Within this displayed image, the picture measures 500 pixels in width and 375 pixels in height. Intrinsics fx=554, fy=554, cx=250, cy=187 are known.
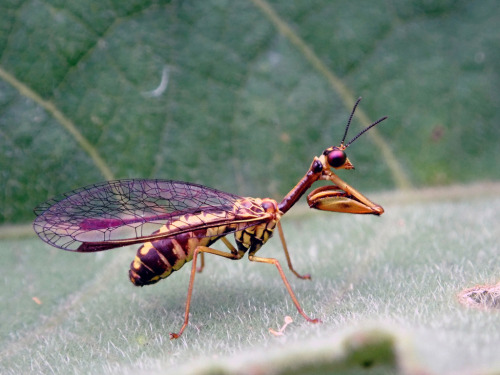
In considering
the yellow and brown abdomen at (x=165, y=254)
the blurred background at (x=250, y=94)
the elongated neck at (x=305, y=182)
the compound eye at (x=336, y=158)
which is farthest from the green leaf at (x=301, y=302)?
the compound eye at (x=336, y=158)

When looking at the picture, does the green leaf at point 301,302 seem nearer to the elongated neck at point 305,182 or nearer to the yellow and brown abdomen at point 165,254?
the yellow and brown abdomen at point 165,254

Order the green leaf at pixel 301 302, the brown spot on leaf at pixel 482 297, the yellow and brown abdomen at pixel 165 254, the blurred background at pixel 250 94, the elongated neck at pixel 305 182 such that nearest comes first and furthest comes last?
the green leaf at pixel 301 302
the brown spot on leaf at pixel 482 297
the yellow and brown abdomen at pixel 165 254
the elongated neck at pixel 305 182
the blurred background at pixel 250 94

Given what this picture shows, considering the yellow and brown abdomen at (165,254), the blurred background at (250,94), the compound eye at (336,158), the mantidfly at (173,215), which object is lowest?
the yellow and brown abdomen at (165,254)

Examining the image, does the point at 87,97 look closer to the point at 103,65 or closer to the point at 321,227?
the point at 103,65

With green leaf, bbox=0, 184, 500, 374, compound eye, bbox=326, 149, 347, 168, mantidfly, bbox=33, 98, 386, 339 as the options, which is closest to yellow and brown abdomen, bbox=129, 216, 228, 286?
mantidfly, bbox=33, 98, 386, 339

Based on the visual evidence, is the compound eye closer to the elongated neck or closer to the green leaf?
the elongated neck

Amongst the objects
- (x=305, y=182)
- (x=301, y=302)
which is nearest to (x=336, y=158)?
(x=305, y=182)

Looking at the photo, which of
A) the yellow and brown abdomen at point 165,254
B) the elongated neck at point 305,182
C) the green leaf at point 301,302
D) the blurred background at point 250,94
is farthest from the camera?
the blurred background at point 250,94

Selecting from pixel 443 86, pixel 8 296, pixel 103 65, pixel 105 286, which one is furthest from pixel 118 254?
pixel 443 86
